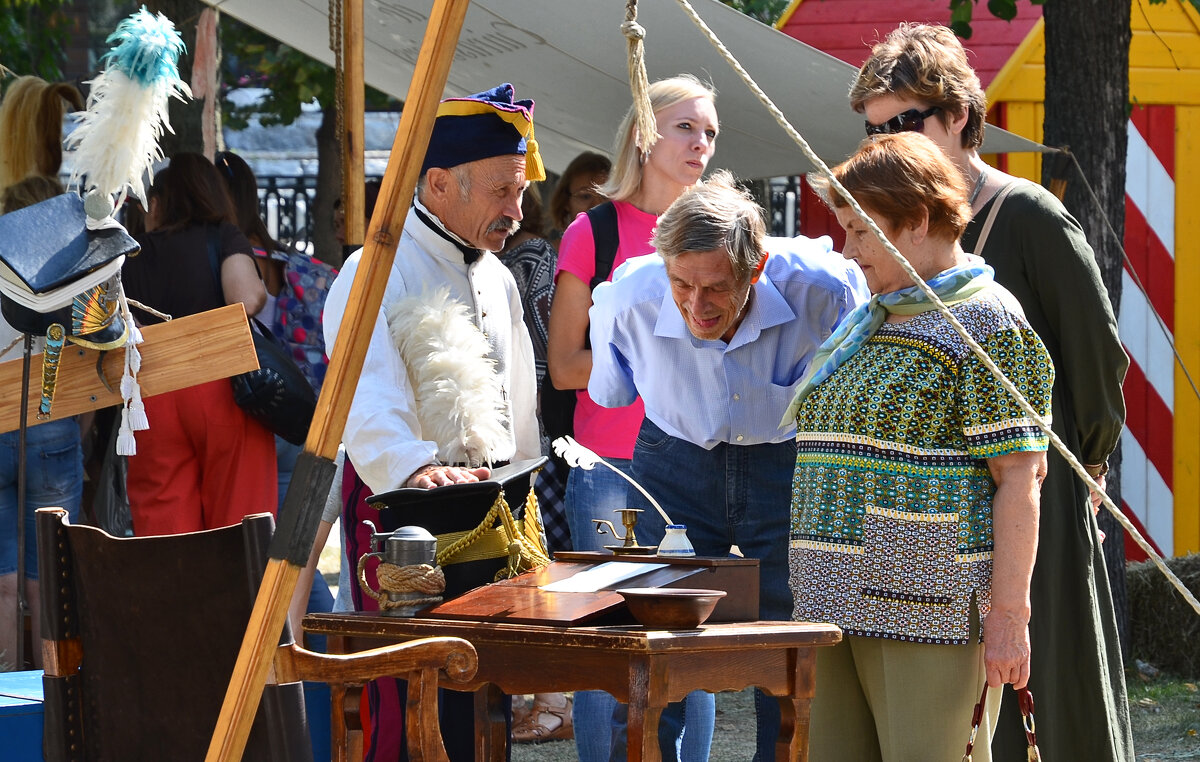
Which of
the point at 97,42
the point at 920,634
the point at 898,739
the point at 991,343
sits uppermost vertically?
the point at 97,42

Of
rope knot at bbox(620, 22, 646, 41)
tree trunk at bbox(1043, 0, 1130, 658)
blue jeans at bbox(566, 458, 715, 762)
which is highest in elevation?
tree trunk at bbox(1043, 0, 1130, 658)

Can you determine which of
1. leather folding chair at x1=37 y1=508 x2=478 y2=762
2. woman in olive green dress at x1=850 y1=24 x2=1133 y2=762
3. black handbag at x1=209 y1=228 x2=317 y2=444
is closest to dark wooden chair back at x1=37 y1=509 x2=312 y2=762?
leather folding chair at x1=37 y1=508 x2=478 y2=762

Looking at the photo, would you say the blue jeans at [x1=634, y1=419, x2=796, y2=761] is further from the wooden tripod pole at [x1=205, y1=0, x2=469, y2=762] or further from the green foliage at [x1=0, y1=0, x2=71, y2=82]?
the green foliage at [x1=0, y1=0, x2=71, y2=82]

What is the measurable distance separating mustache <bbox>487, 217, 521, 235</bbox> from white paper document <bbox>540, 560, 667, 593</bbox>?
87 cm

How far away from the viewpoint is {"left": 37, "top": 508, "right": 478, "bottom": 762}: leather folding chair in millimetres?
1992

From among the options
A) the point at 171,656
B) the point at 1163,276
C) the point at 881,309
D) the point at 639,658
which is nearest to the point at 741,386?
the point at 881,309

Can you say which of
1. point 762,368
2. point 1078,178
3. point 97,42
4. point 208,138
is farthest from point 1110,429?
point 97,42

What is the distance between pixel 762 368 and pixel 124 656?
4.57ft

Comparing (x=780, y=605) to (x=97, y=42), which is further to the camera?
(x=97, y=42)

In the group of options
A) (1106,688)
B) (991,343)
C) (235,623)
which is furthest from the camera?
(1106,688)

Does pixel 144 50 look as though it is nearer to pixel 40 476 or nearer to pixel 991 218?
pixel 40 476

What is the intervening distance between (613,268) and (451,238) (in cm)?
79

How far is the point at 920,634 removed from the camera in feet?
7.77

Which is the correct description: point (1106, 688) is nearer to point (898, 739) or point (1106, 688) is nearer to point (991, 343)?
point (898, 739)
